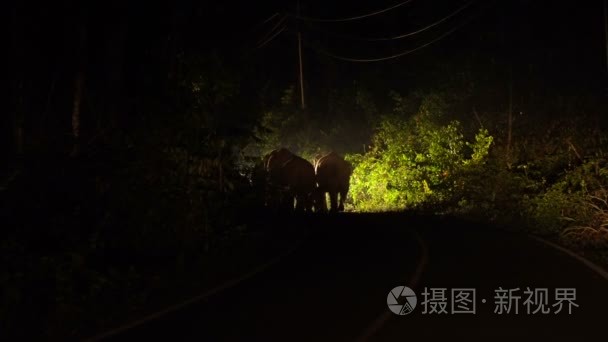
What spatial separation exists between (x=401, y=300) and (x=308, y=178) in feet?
79.1

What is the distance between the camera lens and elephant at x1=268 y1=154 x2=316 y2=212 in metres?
33.7

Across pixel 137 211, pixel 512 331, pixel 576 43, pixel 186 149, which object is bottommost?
pixel 512 331

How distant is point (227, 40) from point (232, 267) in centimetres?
1209

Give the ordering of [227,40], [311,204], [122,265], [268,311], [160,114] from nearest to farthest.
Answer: [268,311] → [122,265] → [160,114] → [227,40] → [311,204]

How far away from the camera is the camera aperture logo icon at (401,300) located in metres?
10.1

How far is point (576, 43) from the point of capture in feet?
132

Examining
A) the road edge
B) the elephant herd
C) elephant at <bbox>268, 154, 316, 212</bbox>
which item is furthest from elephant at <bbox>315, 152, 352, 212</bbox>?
the road edge

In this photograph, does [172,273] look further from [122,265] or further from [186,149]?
[186,149]

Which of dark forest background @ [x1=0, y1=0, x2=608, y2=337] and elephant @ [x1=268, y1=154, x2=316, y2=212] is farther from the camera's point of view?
elephant @ [x1=268, y1=154, x2=316, y2=212]

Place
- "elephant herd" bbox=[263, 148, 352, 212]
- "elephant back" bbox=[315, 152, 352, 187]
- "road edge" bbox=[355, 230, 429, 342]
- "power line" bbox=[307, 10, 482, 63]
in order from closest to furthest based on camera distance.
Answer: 1. "road edge" bbox=[355, 230, 429, 342]
2. "elephant herd" bbox=[263, 148, 352, 212]
3. "elephant back" bbox=[315, 152, 352, 187]
4. "power line" bbox=[307, 10, 482, 63]

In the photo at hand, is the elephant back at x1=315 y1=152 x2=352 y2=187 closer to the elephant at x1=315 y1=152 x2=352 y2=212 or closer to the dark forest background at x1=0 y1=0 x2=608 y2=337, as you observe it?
the elephant at x1=315 y1=152 x2=352 y2=212

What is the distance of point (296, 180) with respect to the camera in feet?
112

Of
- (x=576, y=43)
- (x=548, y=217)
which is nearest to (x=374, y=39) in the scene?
(x=576, y=43)

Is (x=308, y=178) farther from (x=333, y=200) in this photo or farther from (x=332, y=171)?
(x=333, y=200)
